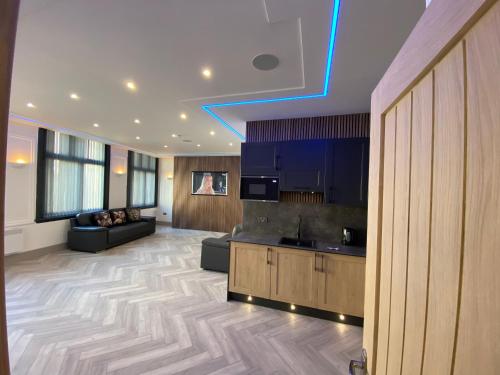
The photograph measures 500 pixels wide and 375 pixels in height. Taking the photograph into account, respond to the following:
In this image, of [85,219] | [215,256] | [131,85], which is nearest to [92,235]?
[85,219]

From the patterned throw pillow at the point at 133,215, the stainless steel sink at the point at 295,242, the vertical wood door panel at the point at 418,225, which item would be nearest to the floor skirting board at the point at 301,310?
the stainless steel sink at the point at 295,242

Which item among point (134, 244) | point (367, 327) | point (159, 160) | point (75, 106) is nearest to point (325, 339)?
point (367, 327)

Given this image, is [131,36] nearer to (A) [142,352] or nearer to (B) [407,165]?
(B) [407,165]

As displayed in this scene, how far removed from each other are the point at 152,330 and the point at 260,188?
223 centimetres

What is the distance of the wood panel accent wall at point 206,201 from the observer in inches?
291

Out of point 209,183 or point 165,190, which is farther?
point 165,190

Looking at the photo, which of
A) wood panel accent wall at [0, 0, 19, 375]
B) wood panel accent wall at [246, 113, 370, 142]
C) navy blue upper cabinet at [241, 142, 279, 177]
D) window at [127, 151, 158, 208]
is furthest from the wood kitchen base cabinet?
window at [127, 151, 158, 208]

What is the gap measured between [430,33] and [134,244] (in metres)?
6.66

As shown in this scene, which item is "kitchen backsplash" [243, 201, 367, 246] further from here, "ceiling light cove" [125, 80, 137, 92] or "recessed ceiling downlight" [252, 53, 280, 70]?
"ceiling light cove" [125, 80, 137, 92]

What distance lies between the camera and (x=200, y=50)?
72.2 inches

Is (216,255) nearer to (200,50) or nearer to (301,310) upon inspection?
(301,310)

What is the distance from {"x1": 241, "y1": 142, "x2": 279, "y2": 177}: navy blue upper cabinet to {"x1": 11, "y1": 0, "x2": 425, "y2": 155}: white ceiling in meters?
0.53

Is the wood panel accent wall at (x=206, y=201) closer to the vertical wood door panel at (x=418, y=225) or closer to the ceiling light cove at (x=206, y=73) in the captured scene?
the ceiling light cove at (x=206, y=73)

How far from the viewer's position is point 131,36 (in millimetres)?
1698
